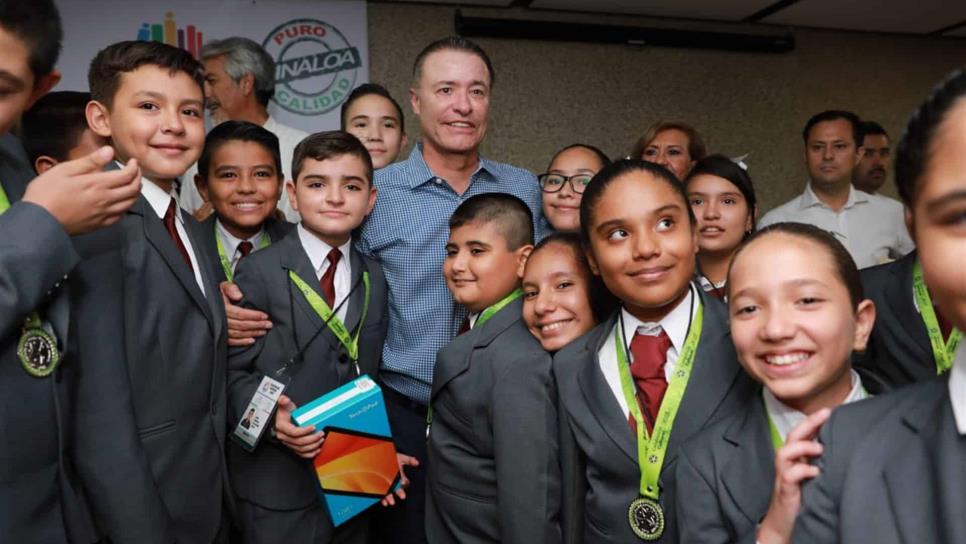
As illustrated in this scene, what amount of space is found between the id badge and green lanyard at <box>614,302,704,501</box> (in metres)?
0.96

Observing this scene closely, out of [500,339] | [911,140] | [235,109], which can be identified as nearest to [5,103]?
[500,339]

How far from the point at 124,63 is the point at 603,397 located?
1.47m

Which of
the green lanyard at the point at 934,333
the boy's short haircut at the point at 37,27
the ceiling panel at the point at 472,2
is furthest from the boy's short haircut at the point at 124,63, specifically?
the ceiling panel at the point at 472,2

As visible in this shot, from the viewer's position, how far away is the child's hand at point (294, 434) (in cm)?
195

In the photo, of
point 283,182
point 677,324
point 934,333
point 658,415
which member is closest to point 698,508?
point 658,415

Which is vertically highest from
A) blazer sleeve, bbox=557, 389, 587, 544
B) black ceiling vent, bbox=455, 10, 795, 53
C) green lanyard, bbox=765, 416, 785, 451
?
Result: black ceiling vent, bbox=455, 10, 795, 53

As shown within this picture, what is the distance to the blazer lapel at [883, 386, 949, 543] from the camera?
90cm

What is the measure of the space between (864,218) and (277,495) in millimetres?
3265

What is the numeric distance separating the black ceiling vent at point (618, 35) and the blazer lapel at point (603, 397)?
376 centimetres

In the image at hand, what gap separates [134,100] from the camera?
181cm

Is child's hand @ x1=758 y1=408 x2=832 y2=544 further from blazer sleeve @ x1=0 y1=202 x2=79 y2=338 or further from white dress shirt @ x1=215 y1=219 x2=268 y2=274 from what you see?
white dress shirt @ x1=215 y1=219 x2=268 y2=274

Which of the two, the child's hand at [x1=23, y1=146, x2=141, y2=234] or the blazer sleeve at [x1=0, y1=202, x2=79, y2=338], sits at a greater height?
the child's hand at [x1=23, y1=146, x2=141, y2=234]

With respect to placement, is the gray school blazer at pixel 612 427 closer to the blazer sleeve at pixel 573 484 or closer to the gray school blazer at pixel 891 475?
the blazer sleeve at pixel 573 484

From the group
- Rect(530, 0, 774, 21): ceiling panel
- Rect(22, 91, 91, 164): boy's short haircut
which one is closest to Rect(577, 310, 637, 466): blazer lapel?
Rect(22, 91, 91, 164): boy's short haircut
